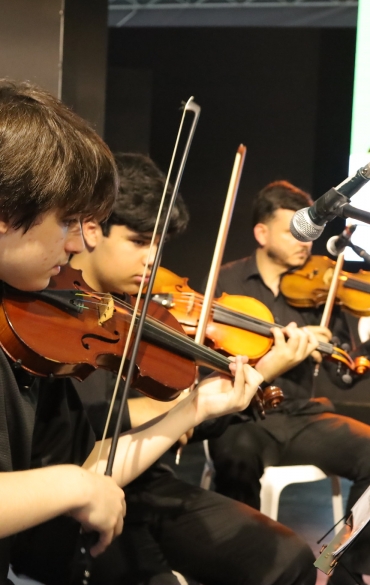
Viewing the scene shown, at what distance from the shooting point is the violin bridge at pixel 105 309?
4.02ft

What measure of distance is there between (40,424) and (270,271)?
152cm

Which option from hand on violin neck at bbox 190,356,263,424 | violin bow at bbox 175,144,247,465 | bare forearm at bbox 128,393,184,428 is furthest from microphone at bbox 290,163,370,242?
violin bow at bbox 175,144,247,465

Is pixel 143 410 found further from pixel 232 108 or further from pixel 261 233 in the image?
pixel 232 108

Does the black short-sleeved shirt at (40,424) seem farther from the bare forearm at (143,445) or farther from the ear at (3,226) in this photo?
the ear at (3,226)

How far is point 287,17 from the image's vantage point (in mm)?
3842

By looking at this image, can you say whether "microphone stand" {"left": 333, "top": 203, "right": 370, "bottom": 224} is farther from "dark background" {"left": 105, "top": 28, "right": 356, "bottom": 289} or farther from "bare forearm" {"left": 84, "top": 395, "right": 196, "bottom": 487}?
"dark background" {"left": 105, "top": 28, "right": 356, "bottom": 289}

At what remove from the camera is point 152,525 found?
144cm

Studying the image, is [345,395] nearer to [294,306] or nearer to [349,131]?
[294,306]

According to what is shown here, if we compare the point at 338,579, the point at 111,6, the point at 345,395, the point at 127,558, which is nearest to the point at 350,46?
the point at 111,6

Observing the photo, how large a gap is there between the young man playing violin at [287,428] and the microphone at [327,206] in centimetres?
99

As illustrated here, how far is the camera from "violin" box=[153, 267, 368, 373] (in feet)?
6.54

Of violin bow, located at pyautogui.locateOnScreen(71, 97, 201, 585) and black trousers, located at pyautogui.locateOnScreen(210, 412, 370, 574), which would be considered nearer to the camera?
violin bow, located at pyautogui.locateOnScreen(71, 97, 201, 585)

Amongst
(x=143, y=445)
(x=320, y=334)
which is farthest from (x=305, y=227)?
(x=320, y=334)

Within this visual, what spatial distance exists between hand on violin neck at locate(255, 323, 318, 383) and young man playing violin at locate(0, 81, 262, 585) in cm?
95
